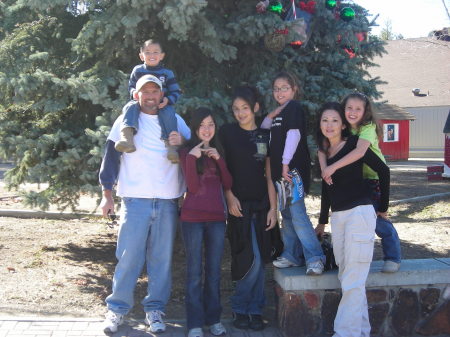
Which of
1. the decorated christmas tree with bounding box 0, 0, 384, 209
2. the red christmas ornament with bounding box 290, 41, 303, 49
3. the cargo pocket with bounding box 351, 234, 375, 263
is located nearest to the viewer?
the cargo pocket with bounding box 351, 234, 375, 263

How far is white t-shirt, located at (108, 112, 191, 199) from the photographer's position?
405cm

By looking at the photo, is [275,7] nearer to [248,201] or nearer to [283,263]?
[248,201]

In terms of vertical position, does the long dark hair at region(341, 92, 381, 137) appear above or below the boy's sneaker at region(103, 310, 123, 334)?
above

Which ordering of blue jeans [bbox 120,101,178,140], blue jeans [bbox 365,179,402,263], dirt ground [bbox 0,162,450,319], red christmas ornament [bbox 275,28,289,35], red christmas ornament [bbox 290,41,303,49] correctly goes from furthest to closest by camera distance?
red christmas ornament [bbox 290,41,303,49] < red christmas ornament [bbox 275,28,289,35] < dirt ground [bbox 0,162,450,319] < blue jeans [bbox 365,179,402,263] < blue jeans [bbox 120,101,178,140]

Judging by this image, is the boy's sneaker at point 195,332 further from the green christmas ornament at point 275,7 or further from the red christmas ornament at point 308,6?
the red christmas ornament at point 308,6

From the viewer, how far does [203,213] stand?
4035mm

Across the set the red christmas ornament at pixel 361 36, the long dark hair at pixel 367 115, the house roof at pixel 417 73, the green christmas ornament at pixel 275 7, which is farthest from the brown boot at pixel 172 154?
the house roof at pixel 417 73

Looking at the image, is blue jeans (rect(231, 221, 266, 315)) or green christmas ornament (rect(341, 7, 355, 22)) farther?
green christmas ornament (rect(341, 7, 355, 22))

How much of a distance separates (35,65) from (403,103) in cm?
2900

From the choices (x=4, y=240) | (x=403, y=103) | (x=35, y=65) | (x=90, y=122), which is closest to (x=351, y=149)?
(x=90, y=122)

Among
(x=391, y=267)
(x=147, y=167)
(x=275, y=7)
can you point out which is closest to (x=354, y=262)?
(x=391, y=267)

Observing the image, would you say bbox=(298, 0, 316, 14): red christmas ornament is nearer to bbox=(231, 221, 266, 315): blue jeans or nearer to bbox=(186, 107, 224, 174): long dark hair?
bbox=(186, 107, 224, 174): long dark hair

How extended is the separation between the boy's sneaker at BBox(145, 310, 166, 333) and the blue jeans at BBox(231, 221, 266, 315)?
23.2 inches

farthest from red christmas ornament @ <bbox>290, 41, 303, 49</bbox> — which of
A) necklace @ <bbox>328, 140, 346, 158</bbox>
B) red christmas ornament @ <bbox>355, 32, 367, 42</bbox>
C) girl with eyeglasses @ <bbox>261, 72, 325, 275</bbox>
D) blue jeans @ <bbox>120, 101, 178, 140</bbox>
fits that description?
blue jeans @ <bbox>120, 101, 178, 140</bbox>
